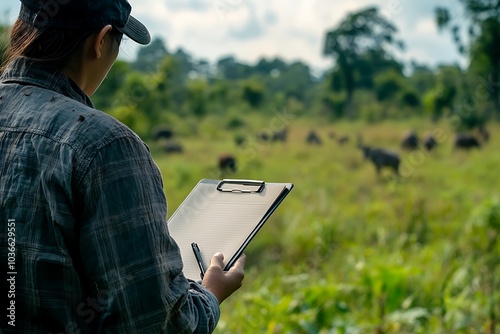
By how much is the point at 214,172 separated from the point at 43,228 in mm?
11332

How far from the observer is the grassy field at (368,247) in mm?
3764

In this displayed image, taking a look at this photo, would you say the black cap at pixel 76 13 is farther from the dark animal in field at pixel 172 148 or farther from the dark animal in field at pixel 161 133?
the dark animal in field at pixel 161 133

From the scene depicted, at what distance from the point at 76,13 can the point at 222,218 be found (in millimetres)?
552

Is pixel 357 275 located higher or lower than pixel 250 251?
higher

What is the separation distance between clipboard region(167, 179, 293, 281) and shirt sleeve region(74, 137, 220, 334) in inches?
11.2

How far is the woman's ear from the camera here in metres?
1.32

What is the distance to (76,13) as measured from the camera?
1305 mm

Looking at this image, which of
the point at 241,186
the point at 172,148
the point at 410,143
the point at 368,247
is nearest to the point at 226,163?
the point at 172,148

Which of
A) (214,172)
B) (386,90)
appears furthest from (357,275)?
(386,90)

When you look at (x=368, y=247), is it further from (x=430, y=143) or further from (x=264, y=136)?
(x=264, y=136)

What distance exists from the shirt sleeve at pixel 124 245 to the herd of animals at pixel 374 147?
10843 millimetres

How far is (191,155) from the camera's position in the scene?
59.0 ft

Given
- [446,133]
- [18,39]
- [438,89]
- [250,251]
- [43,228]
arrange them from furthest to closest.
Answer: [438,89]
[446,133]
[250,251]
[18,39]
[43,228]

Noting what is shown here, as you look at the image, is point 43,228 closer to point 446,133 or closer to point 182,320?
point 182,320
